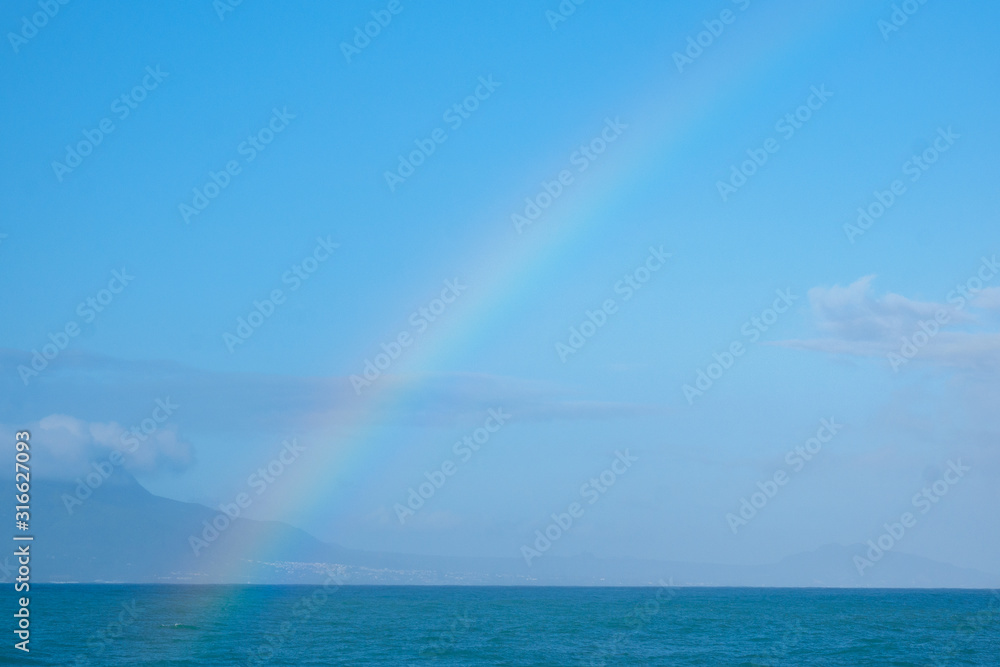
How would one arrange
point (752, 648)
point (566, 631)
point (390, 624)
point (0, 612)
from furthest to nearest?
point (0, 612) → point (390, 624) → point (566, 631) → point (752, 648)

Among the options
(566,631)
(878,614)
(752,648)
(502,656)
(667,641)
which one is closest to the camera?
(502,656)

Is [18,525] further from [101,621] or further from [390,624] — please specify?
[101,621]

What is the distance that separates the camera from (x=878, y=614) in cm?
10794

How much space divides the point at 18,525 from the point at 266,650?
23.5 meters

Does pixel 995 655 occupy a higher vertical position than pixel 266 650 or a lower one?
lower

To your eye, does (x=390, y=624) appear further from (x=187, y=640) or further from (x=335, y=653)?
(x=335, y=653)

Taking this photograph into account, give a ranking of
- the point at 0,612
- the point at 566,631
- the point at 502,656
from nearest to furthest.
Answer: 1. the point at 502,656
2. the point at 566,631
3. the point at 0,612

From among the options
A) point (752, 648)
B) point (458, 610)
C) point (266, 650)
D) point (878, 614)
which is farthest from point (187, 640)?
point (878, 614)

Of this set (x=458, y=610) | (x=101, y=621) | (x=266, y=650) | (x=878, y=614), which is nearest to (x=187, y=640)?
(x=266, y=650)

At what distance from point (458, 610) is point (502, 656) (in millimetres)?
57112

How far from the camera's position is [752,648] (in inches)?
2399

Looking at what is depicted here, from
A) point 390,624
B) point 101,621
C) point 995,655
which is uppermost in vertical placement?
point 101,621

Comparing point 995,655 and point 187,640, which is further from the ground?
point 187,640

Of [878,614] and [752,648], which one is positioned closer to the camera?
[752,648]
